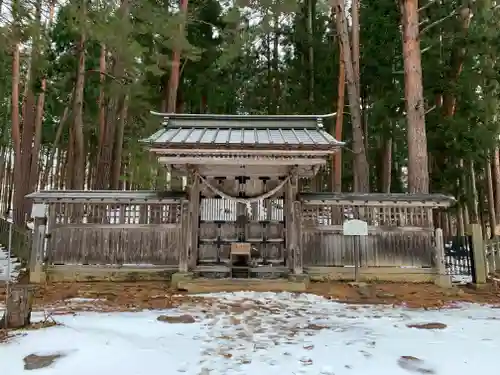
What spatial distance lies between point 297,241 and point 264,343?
384 cm

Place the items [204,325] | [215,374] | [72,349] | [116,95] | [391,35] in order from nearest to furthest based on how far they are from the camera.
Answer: [215,374] → [72,349] → [204,325] → [116,95] → [391,35]

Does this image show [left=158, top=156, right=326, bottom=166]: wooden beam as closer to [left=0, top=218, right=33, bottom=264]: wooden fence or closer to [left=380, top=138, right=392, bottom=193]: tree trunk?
[left=0, top=218, right=33, bottom=264]: wooden fence

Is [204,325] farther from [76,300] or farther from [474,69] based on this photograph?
[474,69]

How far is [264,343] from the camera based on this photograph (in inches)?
169

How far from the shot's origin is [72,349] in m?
3.72

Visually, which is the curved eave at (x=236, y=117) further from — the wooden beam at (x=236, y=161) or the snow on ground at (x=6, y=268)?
the snow on ground at (x=6, y=268)

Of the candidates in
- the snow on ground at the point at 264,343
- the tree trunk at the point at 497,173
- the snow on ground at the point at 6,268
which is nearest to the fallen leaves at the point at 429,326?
the snow on ground at the point at 264,343

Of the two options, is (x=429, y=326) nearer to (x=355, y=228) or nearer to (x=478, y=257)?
(x=355, y=228)

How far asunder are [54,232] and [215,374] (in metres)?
6.14

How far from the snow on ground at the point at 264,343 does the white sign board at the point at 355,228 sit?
76.9 inches

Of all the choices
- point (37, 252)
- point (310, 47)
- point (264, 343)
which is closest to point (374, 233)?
point (264, 343)

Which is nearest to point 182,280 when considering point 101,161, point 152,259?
point 152,259

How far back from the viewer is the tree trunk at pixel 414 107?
9.09 metres

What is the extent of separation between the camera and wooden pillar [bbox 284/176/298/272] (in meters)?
7.96
